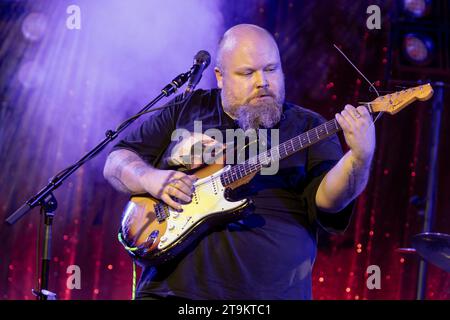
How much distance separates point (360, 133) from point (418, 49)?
203 centimetres

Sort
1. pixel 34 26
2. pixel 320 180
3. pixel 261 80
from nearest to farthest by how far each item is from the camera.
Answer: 1. pixel 320 180
2. pixel 261 80
3. pixel 34 26

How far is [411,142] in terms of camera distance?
453cm

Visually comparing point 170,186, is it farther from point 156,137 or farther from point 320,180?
point 320,180

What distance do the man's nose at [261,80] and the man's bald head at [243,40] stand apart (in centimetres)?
16

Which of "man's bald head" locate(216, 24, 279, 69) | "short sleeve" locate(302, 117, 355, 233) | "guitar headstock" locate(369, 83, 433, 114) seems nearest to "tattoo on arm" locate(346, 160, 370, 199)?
"short sleeve" locate(302, 117, 355, 233)

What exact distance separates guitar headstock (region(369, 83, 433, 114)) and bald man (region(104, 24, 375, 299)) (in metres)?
0.12

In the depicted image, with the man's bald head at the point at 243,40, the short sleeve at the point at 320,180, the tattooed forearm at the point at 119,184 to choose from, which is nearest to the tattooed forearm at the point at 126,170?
the tattooed forearm at the point at 119,184

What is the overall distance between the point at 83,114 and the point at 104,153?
13.5 inches

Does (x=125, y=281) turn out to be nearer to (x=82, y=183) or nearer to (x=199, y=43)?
(x=82, y=183)

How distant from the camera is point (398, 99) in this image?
2.67m

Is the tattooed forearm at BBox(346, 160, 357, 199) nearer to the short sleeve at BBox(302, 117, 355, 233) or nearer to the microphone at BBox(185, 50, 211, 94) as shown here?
the short sleeve at BBox(302, 117, 355, 233)

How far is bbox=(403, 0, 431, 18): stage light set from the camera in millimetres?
4246

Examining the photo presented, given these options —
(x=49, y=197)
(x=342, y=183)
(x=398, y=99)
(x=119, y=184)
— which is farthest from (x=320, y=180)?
(x=49, y=197)

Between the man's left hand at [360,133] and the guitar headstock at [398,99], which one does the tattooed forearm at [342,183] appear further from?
the guitar headstock at [398,99]
